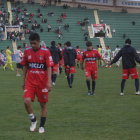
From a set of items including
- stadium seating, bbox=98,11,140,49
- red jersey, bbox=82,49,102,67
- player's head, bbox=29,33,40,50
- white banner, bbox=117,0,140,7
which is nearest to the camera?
player's head, bbox=29,33,40,50

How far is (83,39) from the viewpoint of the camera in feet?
181

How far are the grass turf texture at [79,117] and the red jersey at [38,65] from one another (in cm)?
99

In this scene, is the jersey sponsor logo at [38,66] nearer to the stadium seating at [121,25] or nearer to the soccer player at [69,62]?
the soccer player at [69,62]

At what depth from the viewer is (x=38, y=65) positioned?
7.88m

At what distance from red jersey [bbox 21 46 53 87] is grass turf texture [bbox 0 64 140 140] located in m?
0.99

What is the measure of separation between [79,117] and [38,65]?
2326mm

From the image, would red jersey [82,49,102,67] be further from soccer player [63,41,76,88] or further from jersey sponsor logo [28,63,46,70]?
jersey sponsor logo [28,63,46,70]

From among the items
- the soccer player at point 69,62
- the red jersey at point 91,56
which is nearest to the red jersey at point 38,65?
the red jersey at point 91,56

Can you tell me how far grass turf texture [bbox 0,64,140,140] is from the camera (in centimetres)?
768

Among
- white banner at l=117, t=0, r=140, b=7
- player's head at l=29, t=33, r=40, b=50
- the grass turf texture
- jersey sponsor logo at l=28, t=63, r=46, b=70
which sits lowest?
the grass turf texture

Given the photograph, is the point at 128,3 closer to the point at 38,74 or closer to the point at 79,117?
the point at 79,117

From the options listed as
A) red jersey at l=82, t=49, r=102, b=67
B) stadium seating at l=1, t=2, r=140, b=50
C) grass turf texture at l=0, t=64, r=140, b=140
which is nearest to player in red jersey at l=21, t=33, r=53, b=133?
grass turf texture at l=0, t=64, r=140, b=140

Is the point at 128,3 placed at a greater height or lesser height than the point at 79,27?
greater

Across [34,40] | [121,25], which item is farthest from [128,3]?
[34,40]
